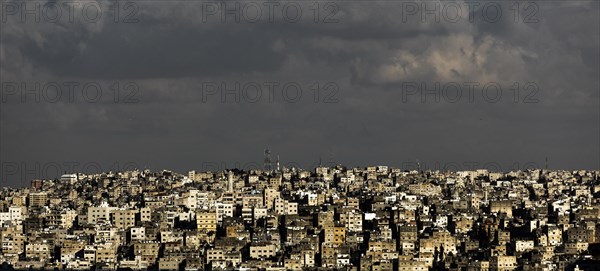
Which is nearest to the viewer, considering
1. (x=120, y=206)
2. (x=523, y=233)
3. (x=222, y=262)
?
(x=222, y=262)

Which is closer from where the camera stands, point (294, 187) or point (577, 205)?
point (577, 205)

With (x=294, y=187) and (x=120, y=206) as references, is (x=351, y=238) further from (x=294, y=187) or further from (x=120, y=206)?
(x=294, y=187)

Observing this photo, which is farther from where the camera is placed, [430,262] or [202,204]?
[202,204]

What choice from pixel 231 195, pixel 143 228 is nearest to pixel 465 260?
pixel 143 228

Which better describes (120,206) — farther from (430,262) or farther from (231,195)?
(430,262)

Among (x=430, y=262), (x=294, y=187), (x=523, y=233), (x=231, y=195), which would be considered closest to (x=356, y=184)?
(x=294, y=187)

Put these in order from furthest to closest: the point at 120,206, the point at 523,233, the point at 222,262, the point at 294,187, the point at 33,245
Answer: the point at 294,187 < the point at 120,206 < the point at 523,233 < the point at 33,245 < the point at 222,262
